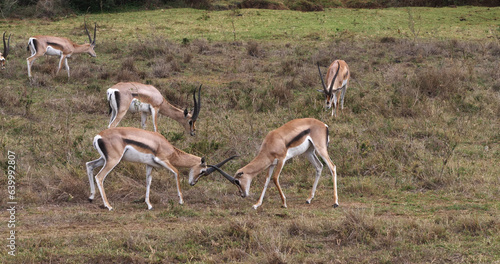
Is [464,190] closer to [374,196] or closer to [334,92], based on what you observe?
[374,196]

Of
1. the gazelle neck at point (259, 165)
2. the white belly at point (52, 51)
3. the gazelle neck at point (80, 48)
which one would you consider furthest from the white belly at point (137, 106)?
the gazelle neck at point (80, 48)

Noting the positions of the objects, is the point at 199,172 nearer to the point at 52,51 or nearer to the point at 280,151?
the point at 280,151

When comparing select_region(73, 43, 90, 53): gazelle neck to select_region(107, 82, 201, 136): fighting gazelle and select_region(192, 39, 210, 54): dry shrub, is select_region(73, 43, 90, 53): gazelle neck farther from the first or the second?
select_region(107, 82, 201, 136): fighting gazelle

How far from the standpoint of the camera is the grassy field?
5133mm

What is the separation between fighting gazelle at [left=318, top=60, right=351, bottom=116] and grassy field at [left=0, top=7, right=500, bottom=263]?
26cm

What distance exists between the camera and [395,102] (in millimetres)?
10758

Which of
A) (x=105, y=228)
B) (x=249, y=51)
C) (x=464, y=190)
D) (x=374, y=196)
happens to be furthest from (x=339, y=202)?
(x=249, y=51)

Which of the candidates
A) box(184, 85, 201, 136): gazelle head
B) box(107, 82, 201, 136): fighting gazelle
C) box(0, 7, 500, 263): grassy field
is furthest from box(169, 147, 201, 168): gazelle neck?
box(184, 85, 201, 136): gazelle head

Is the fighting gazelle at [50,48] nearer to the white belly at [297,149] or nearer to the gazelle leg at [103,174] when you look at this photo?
the gazelle leg at [103,174]

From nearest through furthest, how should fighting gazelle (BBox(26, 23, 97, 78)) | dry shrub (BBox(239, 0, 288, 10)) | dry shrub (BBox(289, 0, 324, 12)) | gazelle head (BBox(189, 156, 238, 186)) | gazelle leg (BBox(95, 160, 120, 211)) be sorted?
gazelle leg (BBox(95, 160, 120, 211)), gazelle head (BBox(189, 156, 238, 186)), fighting gazelle (BBox(26, 23, 97, 78)), dry shrub (BBox(239, 0, 288, 10)), dry shrub (BBox(289, 0, 324, 12))

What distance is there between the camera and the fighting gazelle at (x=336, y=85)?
423 inches

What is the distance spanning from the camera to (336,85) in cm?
1122

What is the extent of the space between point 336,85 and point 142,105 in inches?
159

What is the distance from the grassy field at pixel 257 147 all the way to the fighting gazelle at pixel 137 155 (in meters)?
0.27
